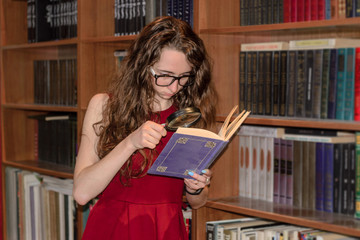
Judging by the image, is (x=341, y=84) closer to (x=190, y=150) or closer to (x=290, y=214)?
(x=290, y=214)

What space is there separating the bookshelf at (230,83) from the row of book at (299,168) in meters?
0.04

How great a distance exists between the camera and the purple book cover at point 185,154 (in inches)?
60.1

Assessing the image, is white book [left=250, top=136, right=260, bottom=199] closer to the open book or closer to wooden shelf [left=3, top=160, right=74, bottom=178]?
the open book

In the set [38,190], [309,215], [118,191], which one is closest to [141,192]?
[118,191]

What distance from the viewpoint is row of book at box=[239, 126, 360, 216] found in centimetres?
183

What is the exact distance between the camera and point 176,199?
1880 mm

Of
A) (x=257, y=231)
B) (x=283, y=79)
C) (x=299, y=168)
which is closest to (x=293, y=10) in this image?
(x=283, y=79)

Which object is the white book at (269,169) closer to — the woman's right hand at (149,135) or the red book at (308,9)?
the red book at (308,9)

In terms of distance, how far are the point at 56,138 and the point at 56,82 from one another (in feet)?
1.07

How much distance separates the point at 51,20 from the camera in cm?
294

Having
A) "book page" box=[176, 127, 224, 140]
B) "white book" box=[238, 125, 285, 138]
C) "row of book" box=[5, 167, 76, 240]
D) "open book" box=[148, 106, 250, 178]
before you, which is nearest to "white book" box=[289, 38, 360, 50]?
"white book" box=[238, 125, 285, 138]

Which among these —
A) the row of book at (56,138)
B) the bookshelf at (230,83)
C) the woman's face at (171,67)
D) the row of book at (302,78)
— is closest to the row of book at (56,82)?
the row of book at (56,138)

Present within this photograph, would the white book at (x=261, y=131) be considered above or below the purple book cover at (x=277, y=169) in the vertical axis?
above

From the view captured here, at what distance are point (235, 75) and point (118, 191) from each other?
715 mm
